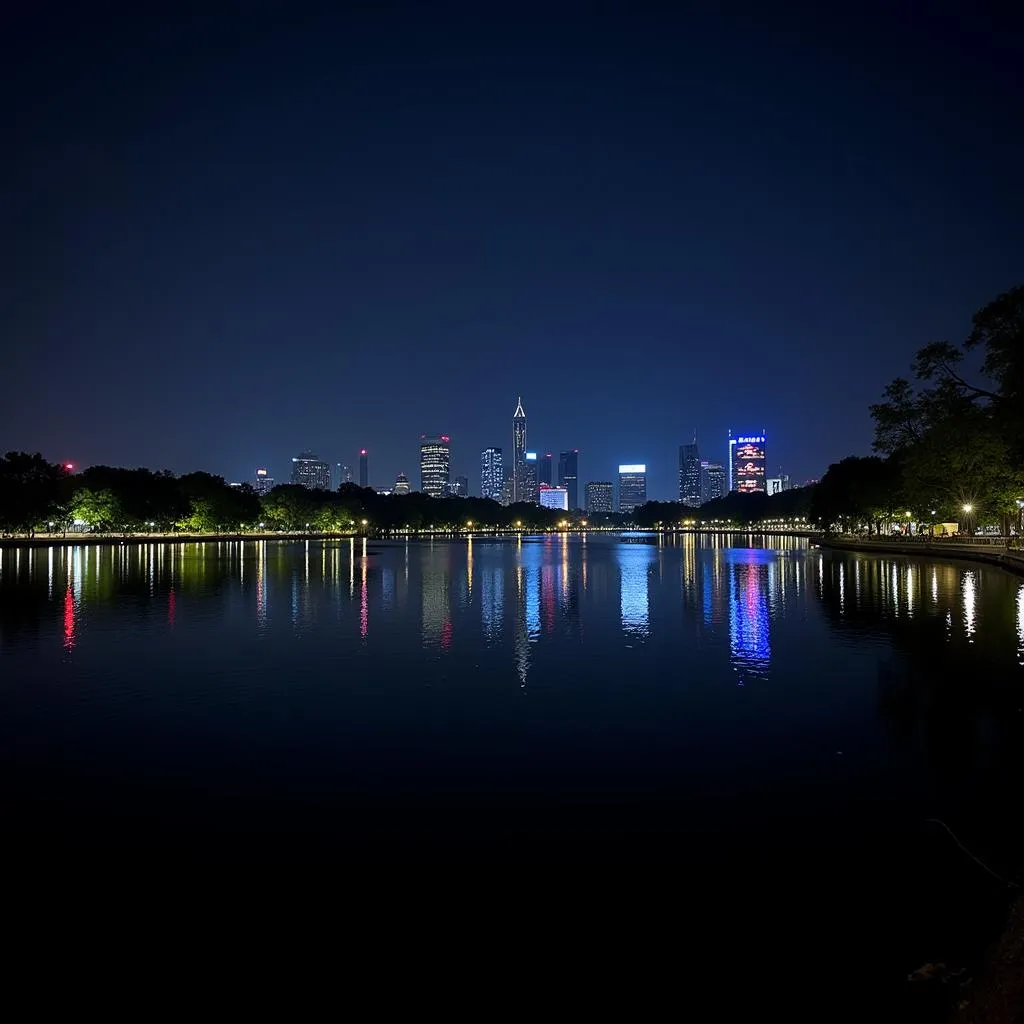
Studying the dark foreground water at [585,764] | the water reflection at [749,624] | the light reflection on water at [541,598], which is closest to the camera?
the dark foreground water at [585,764]

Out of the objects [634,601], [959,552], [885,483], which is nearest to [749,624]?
[634,601]

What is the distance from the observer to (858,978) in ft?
19.0

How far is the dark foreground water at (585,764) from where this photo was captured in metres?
7.08

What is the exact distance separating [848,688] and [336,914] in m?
11.7

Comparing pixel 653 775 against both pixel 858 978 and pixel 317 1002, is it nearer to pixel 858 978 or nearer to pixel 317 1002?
pixel 858 978

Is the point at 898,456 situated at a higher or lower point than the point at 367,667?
higher

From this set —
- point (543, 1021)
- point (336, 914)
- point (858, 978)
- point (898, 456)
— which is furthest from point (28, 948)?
point (898, 456)

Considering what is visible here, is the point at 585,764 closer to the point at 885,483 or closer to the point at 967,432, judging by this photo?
the point at 967,432

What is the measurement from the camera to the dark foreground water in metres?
7.08

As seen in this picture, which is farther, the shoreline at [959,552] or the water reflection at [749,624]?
the shoreline at [959,552]

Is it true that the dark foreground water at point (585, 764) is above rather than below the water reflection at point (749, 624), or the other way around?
above

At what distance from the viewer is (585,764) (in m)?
10.7

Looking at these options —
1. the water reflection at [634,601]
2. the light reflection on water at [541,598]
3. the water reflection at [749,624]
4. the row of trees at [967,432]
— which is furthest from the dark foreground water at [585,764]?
the row of trees at [967,432]

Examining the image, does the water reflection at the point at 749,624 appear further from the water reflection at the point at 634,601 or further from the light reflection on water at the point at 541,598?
the water reflection at the point at 634,601
